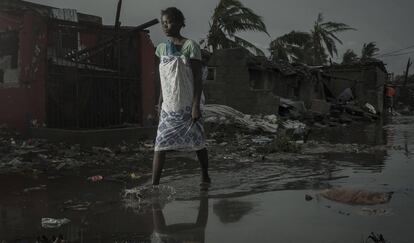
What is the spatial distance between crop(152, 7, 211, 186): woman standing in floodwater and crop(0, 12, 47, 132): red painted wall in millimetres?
5095

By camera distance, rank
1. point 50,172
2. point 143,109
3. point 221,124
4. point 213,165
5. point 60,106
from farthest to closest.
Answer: point 221,124 < point 143,109 < point 60,106 < point 213,165 < point 50,172

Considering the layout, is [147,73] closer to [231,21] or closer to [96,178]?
[96,178]

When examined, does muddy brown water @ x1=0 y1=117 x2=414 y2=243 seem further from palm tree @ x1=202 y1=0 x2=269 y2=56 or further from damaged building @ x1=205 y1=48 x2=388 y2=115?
palm tree @ x1=202 y1=0 x2=269 y2=56

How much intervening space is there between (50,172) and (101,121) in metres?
3.55

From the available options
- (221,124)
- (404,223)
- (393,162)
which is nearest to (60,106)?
(221,124)

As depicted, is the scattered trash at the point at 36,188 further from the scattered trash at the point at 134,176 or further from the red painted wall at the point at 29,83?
the red painted wall at the point at 29,83

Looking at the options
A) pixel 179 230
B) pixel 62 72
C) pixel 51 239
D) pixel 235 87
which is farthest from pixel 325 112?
pixel 51 239

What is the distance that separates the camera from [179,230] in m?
3.48

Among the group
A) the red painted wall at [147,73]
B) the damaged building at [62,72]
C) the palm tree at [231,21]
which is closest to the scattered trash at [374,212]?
the damaged building at [62,72]

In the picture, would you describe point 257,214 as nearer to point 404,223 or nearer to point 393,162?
point 404,223

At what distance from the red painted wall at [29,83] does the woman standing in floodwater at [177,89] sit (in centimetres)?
509

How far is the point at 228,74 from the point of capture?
19.2 m

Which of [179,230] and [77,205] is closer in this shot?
[179,230]

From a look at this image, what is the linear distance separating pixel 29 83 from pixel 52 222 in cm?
605
